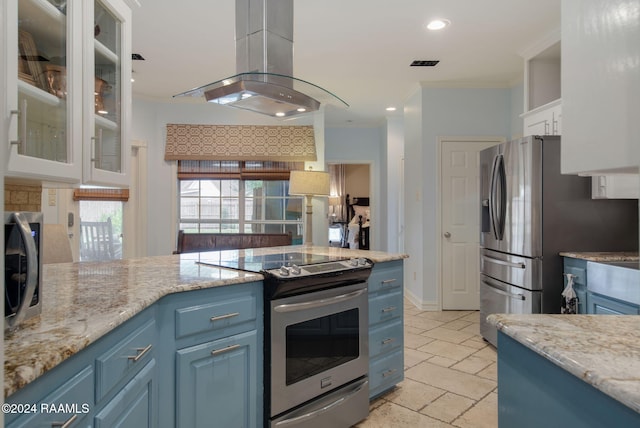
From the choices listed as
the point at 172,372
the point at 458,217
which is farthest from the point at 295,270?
the point at 458,217

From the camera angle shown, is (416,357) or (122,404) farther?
(416,357)

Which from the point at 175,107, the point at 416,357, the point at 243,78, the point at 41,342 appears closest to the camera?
the point at 41,342

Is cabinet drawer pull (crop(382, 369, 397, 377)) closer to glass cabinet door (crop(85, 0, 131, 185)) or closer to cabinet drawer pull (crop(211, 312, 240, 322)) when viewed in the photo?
cabinet drawer pull (crop(211, 312, 240, 322))

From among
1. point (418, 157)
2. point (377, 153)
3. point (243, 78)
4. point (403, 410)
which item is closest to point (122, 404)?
point (243, 78)

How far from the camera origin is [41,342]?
945mm

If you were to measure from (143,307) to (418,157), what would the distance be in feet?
13.2

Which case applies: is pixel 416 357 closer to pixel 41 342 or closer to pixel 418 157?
pixel 418 157

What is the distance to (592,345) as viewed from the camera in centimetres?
89

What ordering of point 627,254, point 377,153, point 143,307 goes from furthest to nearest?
point 377,153, point 627,254, point 143,307

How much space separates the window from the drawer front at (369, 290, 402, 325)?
319 centimetres

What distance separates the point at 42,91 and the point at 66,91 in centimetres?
11

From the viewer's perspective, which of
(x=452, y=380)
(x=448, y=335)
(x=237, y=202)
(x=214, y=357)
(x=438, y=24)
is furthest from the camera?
(x=237, y=202)

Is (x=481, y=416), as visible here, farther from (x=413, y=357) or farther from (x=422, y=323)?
(x=422, y=323)

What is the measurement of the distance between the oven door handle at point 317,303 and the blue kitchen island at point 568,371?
3.23ft
